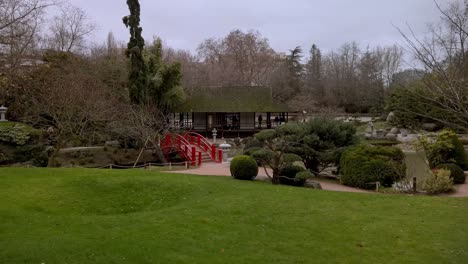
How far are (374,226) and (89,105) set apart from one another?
18573 mm

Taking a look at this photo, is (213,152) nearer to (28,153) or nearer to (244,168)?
(244,168)

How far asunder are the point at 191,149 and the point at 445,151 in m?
13.7

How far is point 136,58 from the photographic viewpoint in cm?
2831

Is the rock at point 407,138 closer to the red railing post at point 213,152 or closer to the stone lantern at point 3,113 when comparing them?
the red railing post at point 213,152

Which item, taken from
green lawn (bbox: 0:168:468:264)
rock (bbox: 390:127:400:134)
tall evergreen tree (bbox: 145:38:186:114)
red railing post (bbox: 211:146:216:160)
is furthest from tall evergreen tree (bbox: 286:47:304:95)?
green lawn (bbox: 0:168:468:264)

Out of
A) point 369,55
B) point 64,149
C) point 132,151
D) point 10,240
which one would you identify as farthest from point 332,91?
point 10,240

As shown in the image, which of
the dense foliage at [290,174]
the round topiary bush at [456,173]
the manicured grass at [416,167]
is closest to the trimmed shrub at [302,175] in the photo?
the dense foliage at [290,174]

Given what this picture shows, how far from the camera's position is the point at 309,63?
2527 inches

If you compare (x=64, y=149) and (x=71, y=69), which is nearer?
(x=64, y=149)

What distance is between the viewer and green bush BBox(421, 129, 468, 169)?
18.0 meters

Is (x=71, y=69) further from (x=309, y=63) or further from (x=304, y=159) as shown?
(x=309, y=63)

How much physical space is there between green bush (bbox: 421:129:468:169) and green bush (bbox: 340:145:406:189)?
8.56ft

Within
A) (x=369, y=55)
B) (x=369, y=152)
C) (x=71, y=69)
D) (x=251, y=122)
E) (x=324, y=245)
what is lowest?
(x=324, y=245)

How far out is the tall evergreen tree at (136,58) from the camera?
27.9m
